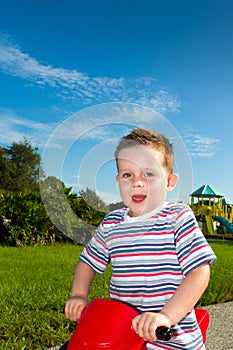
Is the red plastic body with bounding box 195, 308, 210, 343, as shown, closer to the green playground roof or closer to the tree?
the green playground roof

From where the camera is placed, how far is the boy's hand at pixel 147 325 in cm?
161

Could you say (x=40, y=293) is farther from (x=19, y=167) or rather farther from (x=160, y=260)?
(x=19, y=167)

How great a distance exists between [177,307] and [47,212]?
2.42 ft

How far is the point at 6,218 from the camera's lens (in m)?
9.91

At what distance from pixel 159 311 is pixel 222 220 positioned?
49.8 ft

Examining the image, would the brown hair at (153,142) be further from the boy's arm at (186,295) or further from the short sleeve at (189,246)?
the boy's arm at (186,295)

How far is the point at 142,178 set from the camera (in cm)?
187

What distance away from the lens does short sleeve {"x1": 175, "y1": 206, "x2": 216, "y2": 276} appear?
5.92 ft

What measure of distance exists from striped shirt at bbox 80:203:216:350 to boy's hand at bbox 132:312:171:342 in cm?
21

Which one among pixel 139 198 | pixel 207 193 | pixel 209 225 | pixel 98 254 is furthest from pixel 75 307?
pixel 207 193

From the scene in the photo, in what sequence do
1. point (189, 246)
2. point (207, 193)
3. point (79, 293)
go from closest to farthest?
point (189, 246) < point (79, 293) < point (207, 193)

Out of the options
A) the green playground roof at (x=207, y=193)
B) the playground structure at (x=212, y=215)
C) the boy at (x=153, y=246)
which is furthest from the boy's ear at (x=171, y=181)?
the green playground roof at (x=207, y=193)

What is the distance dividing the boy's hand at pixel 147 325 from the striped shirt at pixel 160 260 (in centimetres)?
21

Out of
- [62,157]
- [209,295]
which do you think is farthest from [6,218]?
[62,157]
